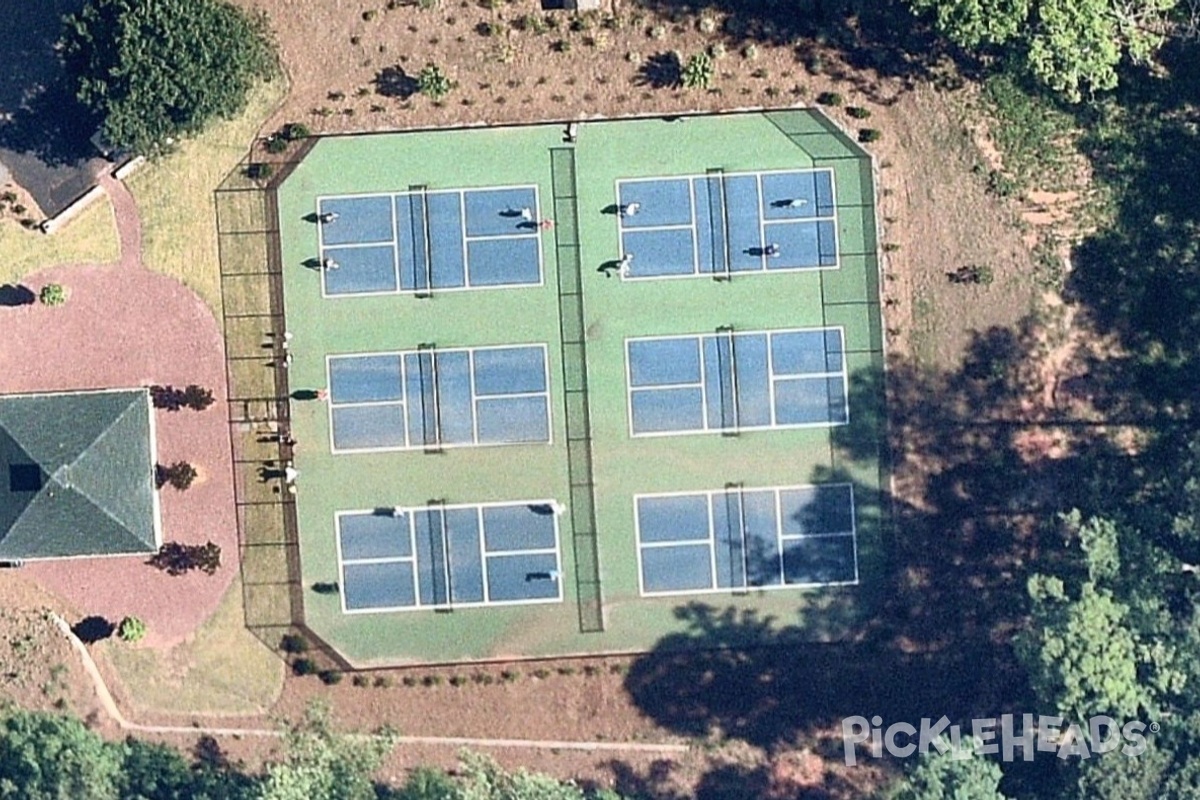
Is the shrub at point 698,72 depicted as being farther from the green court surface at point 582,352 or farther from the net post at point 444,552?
the net post at point 444,552

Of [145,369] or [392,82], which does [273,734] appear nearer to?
[145,369]

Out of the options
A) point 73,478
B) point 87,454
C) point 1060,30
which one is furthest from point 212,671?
point 1060,30

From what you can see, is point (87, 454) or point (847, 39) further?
point (847, 39)

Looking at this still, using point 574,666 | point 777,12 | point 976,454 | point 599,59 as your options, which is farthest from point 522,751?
point 777,12

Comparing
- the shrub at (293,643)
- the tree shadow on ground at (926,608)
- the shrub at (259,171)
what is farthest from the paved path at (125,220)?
the tree shadow on ground at (926,608)

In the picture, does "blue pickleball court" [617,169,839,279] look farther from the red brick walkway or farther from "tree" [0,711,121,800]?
"tree" [0,711,121,800]

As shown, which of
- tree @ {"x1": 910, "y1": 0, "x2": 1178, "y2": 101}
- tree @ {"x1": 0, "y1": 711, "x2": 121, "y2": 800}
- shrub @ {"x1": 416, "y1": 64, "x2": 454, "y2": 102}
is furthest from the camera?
shrub @ {"x1": 416, "y1": 64, "x2": 454, "y2": 102}

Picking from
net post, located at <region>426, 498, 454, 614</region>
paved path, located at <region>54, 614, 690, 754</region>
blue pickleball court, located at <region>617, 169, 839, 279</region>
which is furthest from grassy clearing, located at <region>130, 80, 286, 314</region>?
blue pickleball court, located at <region>617, 169, 839, 279</region>
